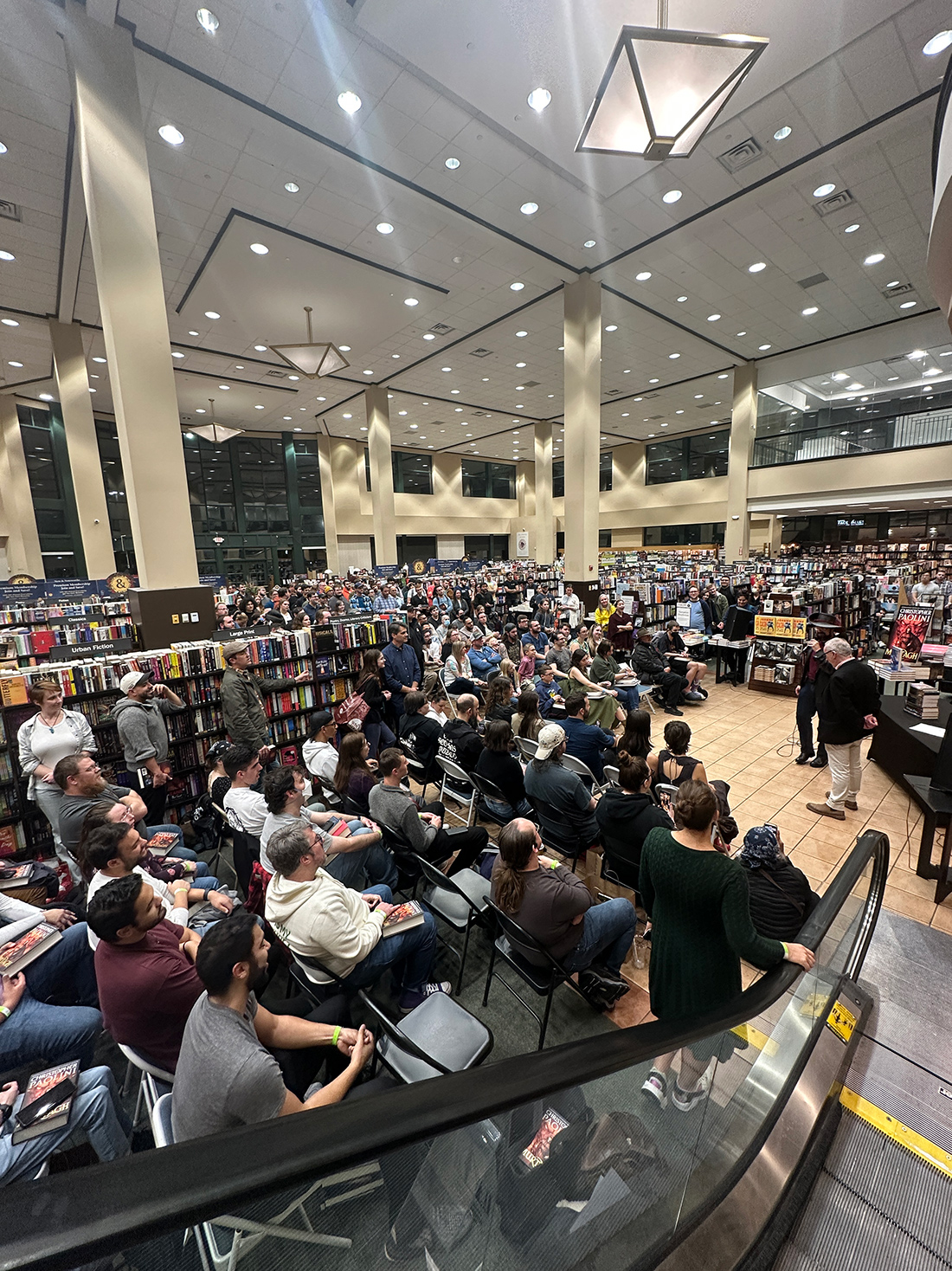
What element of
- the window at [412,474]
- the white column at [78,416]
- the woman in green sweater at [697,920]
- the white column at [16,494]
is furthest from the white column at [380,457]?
the woman in green sweater at [697,920]

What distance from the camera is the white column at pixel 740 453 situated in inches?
607

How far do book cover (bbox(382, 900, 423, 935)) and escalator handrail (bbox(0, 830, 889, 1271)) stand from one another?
1.36m

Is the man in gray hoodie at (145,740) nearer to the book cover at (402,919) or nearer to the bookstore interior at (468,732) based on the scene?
the bookstore interior at (468,732)

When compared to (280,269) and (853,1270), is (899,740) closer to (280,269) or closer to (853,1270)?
(853,1270)

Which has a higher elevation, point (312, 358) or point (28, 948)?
point (312, 358)

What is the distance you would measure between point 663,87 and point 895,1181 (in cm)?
706

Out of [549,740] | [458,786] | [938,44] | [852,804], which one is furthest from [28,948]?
[938,44]

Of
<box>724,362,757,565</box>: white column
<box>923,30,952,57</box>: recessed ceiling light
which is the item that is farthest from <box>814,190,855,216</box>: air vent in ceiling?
<box>724,362,757,565</box>: white column

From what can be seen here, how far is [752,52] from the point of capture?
12.8 ft

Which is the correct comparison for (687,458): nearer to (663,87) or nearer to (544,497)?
(544,497)

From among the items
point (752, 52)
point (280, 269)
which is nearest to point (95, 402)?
point (280, 269)

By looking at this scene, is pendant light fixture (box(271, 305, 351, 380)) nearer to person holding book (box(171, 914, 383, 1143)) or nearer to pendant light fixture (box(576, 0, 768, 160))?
pendant light fixture (box(576, 0, 768, 160))

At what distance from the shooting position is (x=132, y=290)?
5.26 meters

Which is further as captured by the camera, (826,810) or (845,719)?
(826,810)
